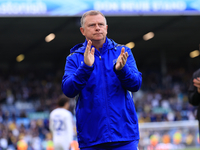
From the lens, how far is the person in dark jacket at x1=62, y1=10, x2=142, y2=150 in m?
2.41

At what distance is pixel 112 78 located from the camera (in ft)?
8.17

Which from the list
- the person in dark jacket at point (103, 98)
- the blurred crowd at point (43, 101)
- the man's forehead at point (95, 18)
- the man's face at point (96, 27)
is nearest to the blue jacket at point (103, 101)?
the person in dark jacket at point (103, 98)

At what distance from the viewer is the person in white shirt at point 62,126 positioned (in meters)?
7.08

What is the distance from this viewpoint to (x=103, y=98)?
245 centimetres

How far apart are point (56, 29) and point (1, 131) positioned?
632 centimetres

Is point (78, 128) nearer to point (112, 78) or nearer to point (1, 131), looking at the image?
point (112, 78)

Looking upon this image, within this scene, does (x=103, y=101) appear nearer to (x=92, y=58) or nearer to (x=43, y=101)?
(x=92, y=58)

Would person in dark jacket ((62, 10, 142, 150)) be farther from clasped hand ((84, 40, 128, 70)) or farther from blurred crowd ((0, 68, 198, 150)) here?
blurred crowd ((0, 68, 198, 150))

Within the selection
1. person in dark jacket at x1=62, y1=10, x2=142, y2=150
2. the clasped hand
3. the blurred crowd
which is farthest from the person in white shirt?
the blurred crowd

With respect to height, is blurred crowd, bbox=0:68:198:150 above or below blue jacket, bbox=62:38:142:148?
above

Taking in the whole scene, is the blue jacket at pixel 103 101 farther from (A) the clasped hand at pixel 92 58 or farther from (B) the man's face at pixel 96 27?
(B) the man's face at pixel 96 27

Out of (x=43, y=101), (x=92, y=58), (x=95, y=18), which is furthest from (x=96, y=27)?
(x=43, y=101)

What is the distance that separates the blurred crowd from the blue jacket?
35.3 ft

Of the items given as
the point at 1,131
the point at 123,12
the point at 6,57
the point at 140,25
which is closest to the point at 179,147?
the point at 123,12
